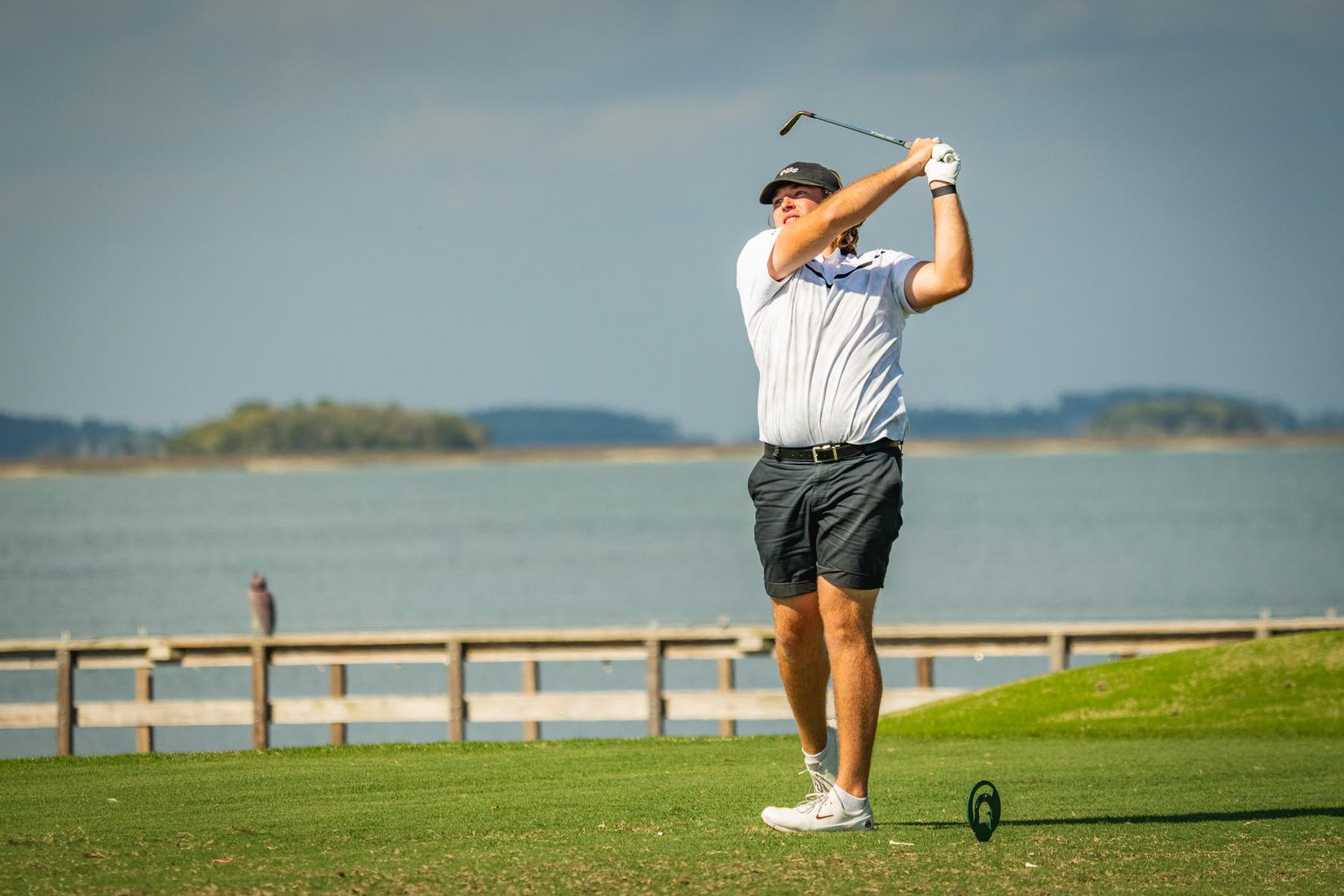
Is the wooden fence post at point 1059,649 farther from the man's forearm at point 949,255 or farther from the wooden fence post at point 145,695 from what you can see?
the man's forearm at point 949,255

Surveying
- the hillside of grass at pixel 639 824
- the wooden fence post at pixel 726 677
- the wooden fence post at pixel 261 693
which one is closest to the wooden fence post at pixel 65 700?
the wooden fence post at pixel 261 693

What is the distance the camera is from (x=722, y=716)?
1129 centimetres

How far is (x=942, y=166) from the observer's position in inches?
194

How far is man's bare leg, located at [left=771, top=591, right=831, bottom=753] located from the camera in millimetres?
5160

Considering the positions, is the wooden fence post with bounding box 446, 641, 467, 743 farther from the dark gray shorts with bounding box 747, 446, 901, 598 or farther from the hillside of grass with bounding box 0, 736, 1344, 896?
the dark gray shorts with bounding box 747, 446, 901, 598

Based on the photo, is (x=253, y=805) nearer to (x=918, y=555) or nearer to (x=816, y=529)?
(x=816, y=529)

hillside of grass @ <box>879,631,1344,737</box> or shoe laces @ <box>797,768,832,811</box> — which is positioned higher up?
shoe laces @ <box>797,768,832,811</box>

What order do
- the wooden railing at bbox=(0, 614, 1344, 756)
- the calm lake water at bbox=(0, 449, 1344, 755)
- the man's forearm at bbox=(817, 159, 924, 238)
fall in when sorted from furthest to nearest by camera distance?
the calm lake water at bbox=(0, 449, 1344, 755) < the wooden railing at bbox=(0, 614, 1344, 756) < the man's forearm at bbox=(817, 159, 924, 238)

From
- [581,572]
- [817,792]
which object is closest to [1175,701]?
[817,792]

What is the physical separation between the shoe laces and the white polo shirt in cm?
100

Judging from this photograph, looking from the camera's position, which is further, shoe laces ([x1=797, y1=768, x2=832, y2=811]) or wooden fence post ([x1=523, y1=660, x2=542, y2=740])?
wooden fence post ([x1=523, y1=660, x2=542, y2=740])

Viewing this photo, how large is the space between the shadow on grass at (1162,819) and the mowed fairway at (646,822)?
2 centimetres

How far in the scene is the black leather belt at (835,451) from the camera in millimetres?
5020

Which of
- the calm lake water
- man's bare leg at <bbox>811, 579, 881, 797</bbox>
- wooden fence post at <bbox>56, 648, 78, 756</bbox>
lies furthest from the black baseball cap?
the calm lake water
